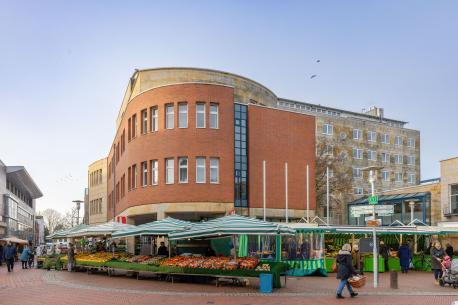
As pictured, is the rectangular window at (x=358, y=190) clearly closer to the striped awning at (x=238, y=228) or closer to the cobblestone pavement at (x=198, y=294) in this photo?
the cobblestone pavement at (x=198, y=294)

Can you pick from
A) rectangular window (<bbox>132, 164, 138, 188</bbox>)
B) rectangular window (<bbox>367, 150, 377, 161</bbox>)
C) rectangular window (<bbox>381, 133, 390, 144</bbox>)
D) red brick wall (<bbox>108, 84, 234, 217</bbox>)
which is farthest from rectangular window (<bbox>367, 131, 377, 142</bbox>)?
rectangular window (<bbox>132, 164, 138, 188</bbox>)

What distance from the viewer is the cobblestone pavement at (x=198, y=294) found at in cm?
1630

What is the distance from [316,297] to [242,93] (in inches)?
1142

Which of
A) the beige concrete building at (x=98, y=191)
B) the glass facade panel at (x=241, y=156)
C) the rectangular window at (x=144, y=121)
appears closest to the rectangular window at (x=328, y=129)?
the beige concrete building at (x=98, y=191)

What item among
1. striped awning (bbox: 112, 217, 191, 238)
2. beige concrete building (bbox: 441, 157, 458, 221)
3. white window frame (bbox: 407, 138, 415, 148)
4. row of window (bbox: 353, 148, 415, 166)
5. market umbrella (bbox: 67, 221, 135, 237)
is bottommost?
market umbrella (bbox: 67, 221, 135, 237)

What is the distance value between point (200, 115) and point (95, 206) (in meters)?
46.7

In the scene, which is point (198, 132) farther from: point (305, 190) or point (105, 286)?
point (105, 286)

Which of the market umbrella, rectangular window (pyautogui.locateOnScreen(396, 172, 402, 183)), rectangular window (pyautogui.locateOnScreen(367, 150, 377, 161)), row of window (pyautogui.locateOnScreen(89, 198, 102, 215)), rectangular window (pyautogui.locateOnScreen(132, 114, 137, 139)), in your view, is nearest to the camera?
the market umbrella

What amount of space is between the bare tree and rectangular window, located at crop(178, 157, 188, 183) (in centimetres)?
2923

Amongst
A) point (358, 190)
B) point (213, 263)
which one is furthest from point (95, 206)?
point (213, 263)

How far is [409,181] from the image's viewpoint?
82.9 metres

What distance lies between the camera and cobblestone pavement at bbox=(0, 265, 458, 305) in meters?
16.3

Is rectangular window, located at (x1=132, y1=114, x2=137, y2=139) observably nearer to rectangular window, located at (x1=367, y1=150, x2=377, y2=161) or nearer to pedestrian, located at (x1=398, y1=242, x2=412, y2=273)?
pedestrian, located at (x1=398, y1=242, x2=412, y2=273)

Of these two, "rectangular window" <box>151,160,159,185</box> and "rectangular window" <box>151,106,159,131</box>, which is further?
"rectangular window" <box>151,106,159,131</box>
